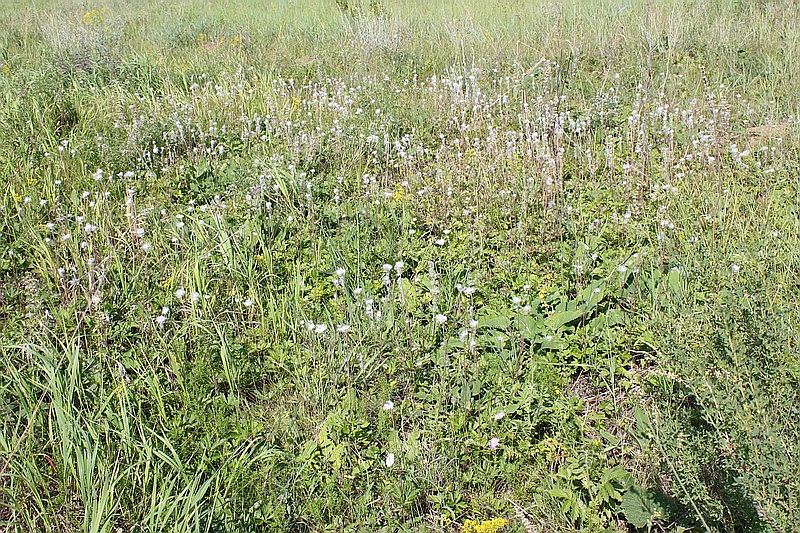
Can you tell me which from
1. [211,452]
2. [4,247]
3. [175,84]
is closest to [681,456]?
[211,452]

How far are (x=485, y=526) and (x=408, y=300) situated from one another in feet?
4.81

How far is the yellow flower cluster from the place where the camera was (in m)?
2.39

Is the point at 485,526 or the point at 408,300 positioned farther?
the point at 408,300

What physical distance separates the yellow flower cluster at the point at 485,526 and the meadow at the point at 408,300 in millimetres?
16

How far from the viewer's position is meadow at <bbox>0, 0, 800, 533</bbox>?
8.18 feet

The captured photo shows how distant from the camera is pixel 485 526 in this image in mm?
2406

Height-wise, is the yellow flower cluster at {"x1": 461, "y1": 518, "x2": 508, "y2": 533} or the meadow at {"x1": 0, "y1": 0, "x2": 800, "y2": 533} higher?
the meadow at {"x1": 0, "y1": 0, "x2": 800, "y2": 533}

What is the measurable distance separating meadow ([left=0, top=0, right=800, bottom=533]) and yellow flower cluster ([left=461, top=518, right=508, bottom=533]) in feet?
0.05

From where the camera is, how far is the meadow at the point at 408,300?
8.18ft

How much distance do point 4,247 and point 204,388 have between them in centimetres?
199

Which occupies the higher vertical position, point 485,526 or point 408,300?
point 408,300

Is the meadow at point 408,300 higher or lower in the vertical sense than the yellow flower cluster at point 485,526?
higher

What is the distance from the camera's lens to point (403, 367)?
3.20 metres

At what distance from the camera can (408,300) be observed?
3.62 metres
